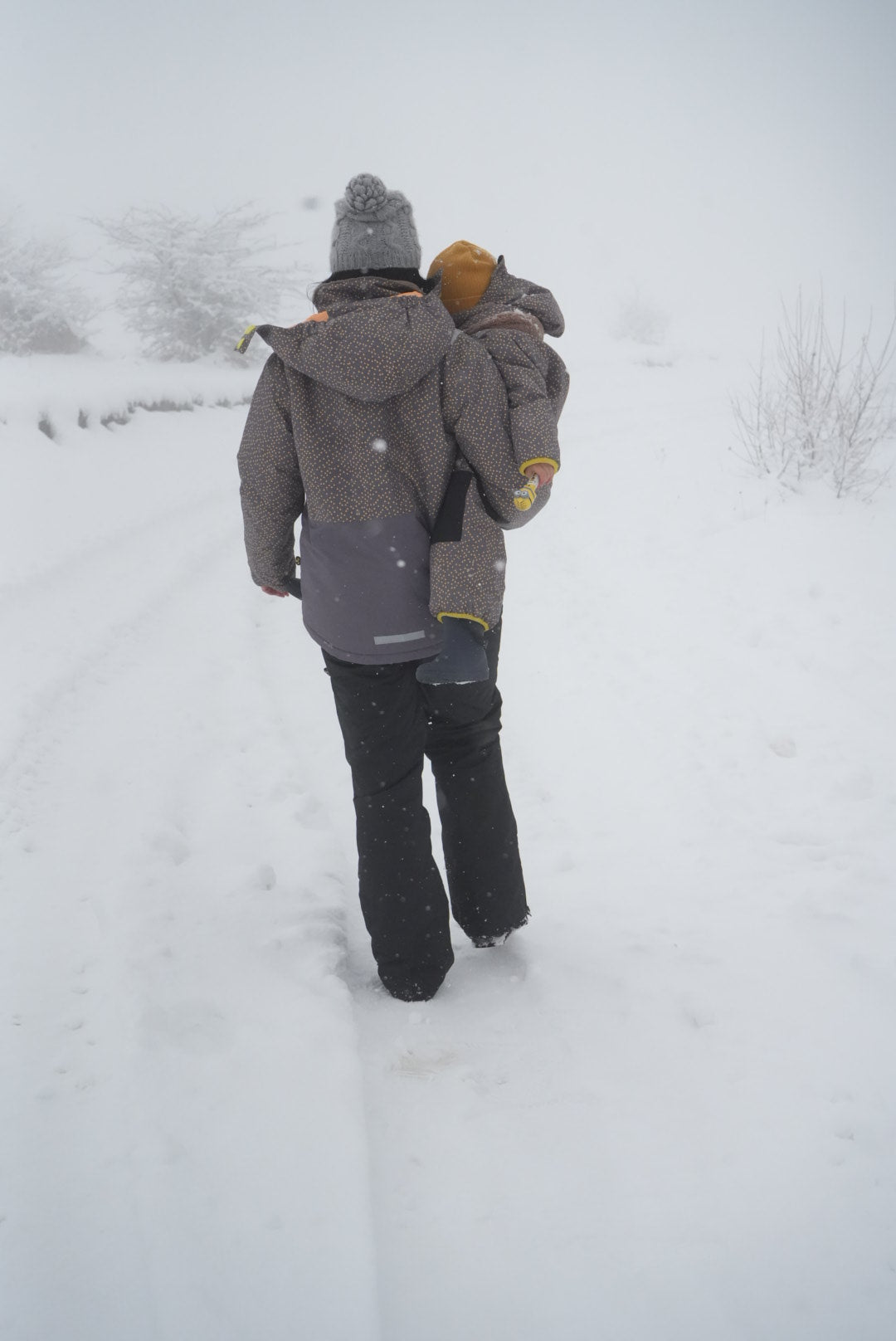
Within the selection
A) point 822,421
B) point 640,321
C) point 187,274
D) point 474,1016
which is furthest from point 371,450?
point 640,321

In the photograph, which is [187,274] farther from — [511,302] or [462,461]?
[462,461]

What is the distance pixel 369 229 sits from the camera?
1568 millimetres

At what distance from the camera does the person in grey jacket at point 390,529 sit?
150 cm

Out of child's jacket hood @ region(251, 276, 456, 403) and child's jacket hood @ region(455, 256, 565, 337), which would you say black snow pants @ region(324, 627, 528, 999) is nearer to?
child's jacket hood @ region(251, 276, 456, 403)

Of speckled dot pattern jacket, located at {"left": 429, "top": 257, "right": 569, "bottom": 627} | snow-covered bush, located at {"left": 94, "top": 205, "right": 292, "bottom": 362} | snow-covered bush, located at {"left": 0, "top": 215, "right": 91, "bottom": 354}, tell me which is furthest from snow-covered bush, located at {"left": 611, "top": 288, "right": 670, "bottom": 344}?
speckled dot pattern jacket, located at {"left": 429, "top": 257, "right": 569, "bottom": 627}

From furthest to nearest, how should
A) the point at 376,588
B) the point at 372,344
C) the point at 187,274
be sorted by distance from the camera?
the point at 187,274 < the point at 376,588 < the point at 372,344

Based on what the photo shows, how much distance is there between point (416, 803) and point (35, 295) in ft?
57.8

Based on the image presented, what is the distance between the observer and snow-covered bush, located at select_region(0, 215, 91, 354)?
14828mm

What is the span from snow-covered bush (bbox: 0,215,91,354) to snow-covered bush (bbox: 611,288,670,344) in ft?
76.9

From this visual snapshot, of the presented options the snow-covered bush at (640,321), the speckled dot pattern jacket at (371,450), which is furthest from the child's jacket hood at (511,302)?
the snow-covered bush at (640,321)

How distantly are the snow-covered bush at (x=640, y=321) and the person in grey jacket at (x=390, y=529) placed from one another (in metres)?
34.0

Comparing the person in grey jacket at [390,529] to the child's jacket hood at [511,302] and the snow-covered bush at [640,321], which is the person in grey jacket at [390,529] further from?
the snow-covered bush at [640,321]

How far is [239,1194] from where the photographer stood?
1.27m

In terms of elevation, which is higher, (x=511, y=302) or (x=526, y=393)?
(x=511, y=302)
